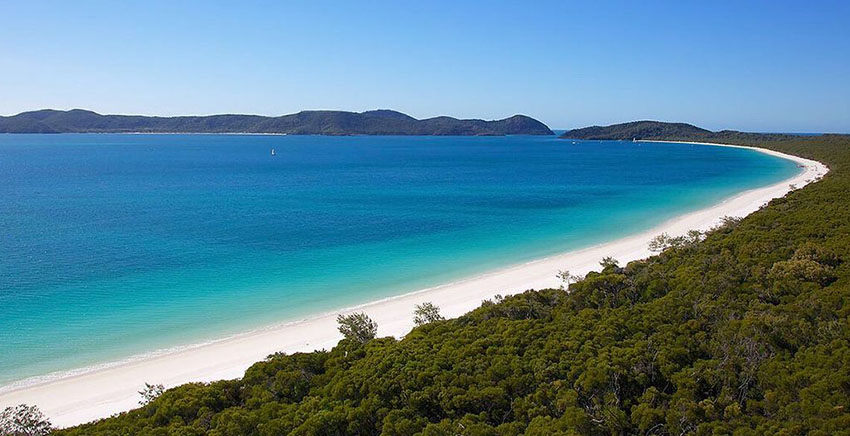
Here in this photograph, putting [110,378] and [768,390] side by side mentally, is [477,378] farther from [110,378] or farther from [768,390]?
[110,378]

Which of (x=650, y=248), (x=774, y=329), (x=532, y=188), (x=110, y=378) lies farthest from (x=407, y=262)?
(x=532, y=188)

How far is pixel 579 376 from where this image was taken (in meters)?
13.8

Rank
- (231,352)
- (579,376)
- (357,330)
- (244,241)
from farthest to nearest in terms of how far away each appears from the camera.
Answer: (244,241) → (231,352) → (357,330) → (579,376)

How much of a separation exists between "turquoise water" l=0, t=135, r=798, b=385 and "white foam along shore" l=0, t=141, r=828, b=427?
3.98 feet

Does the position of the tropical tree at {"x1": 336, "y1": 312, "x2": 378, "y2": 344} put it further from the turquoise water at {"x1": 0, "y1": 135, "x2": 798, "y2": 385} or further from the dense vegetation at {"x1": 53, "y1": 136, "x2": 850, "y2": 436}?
the turquoise water at {"x1": 0, "y1": 135, "x2": 798, "y2": 385}

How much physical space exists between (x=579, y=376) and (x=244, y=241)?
31.6 m

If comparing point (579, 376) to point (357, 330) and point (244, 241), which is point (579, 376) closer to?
point (357, 330)

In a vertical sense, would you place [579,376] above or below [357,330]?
above

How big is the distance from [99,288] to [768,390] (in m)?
29.4

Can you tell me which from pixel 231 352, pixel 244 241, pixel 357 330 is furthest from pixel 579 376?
pixel 244 241

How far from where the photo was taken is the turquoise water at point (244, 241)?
2381cm

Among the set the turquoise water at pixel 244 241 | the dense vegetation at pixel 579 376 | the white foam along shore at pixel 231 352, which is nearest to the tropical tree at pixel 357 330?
the dense vegetation at pixel 579 376

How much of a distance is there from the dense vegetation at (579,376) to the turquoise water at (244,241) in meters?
9.50

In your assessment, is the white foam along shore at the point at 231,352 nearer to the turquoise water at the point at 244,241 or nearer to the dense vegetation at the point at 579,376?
the turquoise water at the point at 244,241
